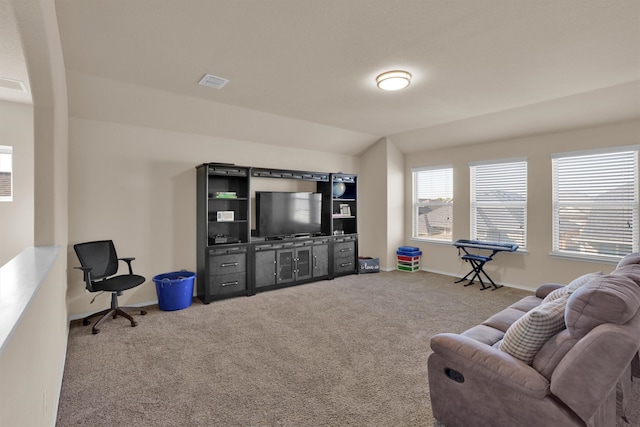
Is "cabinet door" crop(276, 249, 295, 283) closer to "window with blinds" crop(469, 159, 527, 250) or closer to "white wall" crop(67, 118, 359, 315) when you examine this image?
"white wall" crop(67, 118, 359, 315)

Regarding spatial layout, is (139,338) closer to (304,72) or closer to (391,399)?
(391,399)

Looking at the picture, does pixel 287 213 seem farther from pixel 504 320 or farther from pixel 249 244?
pixel 504 320

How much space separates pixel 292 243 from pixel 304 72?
2.78 metres

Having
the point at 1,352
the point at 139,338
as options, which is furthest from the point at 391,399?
the point at 139,338

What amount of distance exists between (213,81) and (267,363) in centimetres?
290

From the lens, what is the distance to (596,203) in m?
4.53

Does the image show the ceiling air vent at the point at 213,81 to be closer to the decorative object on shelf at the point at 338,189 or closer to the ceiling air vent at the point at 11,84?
the ceiling air vent at the point at 11,84

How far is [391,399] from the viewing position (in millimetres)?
2271

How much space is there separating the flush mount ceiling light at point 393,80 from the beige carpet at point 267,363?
2.61 m

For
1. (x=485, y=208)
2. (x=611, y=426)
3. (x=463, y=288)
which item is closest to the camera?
(x=611, y=426)

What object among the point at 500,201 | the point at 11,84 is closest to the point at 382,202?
the point at 500,201

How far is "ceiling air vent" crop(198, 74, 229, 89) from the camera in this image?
3.43 metres

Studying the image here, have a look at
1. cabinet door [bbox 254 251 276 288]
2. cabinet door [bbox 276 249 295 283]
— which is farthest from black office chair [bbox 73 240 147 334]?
cabinet door [bbox 276 249 295 283]

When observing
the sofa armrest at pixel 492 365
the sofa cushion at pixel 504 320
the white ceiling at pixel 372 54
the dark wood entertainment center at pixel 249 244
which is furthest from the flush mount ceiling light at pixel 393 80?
the sofa armrest at pixel 492 365
